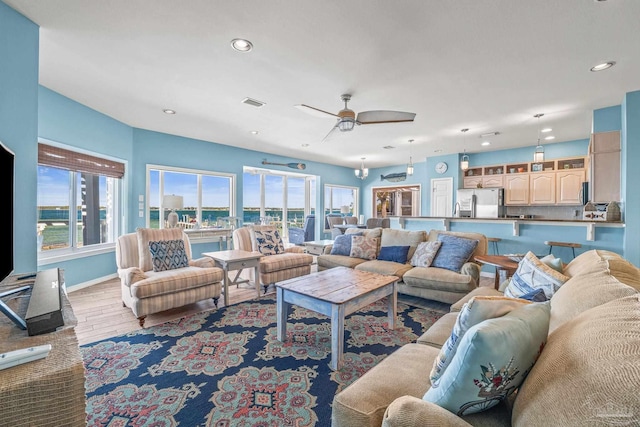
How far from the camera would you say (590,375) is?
0.63m

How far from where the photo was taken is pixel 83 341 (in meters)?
2.54

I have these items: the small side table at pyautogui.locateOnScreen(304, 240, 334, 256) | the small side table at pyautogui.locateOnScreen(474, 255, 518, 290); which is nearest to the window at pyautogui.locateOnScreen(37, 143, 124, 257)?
the small side table at pyautogui.locateOnScreen(304, 240, 334, 256)

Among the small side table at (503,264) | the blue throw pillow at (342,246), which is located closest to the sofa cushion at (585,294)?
the small side table at (503,264)

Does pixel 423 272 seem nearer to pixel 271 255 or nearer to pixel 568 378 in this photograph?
pixel 271 255

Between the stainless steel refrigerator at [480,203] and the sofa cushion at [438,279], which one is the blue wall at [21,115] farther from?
the stainless steel refrigerator at [480,203]

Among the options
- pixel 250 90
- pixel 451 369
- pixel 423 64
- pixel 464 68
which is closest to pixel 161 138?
pixel 250 90

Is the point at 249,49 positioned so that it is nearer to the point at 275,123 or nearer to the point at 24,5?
the point at 24,5

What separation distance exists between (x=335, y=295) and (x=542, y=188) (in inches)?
262

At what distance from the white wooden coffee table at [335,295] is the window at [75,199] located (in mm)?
3258

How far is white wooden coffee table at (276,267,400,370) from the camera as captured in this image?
84.7 inches

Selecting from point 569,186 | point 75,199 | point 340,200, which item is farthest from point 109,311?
point 569,186

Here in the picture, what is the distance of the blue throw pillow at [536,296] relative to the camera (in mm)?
1642

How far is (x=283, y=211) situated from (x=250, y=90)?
4745 millimetres

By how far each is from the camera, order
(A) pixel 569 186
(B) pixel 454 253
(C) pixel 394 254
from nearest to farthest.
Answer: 1. (B) pixel 454 253
2. (C) pixel 394 254
3. (A) pixel 569 186
